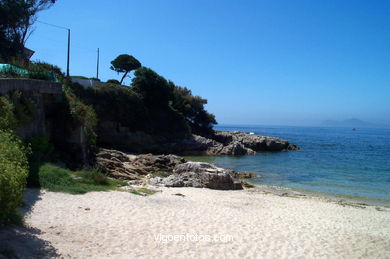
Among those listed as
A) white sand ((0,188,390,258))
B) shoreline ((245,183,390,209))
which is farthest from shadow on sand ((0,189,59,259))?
shoreline ((245,183,390,209))

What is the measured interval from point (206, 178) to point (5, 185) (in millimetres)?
13777

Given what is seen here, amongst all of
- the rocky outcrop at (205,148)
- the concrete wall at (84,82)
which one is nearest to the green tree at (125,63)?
the concrete wall at (84,82)

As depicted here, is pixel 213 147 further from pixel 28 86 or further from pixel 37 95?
pixel 28 86

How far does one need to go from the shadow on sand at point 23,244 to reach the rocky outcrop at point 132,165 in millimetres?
11906

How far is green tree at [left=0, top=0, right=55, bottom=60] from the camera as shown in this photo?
3471cm

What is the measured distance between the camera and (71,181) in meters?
13.3

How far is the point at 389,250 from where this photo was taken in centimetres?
935

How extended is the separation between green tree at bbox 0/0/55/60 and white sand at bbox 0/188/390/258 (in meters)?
28.6

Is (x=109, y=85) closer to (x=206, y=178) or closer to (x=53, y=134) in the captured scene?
(x=53, y=134)

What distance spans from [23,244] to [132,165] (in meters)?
17.3

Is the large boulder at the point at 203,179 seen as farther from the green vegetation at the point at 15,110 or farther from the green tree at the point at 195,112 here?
the green tree at the point at 195,112

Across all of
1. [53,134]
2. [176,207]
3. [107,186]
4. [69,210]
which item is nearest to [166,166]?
[53,134]

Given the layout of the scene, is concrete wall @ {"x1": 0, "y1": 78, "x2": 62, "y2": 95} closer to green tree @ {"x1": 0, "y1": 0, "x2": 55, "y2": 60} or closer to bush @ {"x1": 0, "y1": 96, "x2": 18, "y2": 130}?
bush @ {"x1": 0, "y1": 96, "x2": 18, "y2": 130}

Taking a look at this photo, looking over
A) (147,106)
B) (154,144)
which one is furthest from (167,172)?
(147,106)
